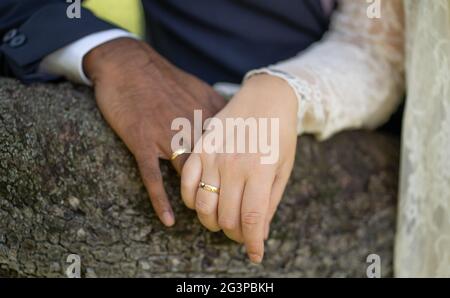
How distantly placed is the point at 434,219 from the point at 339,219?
Answer: 0.48 feet

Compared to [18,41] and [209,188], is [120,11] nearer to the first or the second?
[18,41]

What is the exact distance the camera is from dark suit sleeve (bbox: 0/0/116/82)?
1.02 metres

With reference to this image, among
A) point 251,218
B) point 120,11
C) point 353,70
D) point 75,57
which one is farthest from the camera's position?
point 120,11

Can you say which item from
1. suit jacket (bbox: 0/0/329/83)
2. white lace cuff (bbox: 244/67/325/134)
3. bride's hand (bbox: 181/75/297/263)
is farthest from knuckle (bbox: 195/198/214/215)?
suit jacket (bbox: 0/0/329/83)

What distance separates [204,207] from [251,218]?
0.06m

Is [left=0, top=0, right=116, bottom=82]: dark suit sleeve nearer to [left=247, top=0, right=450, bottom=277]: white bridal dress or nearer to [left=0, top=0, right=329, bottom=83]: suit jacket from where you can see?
[left=0, top=0, right=329, bottom=83]: suit jacket

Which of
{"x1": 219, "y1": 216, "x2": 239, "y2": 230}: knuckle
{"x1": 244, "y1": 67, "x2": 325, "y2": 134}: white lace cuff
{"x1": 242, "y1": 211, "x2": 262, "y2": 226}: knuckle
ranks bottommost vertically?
{"x1": 219, "y1": 216, "x2": 239, "y2": 230}: knuckle

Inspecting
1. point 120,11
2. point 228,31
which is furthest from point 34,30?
point 120,11

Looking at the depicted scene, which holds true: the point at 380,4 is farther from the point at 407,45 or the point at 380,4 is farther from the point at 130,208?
the point at 130,208

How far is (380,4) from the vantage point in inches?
44.8

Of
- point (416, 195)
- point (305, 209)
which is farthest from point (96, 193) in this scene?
point (416, 195)

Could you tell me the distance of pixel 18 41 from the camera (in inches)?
41.0

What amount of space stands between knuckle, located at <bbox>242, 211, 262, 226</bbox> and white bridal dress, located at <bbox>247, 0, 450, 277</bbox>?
0.69 ft

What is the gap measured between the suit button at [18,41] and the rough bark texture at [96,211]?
5 cm
